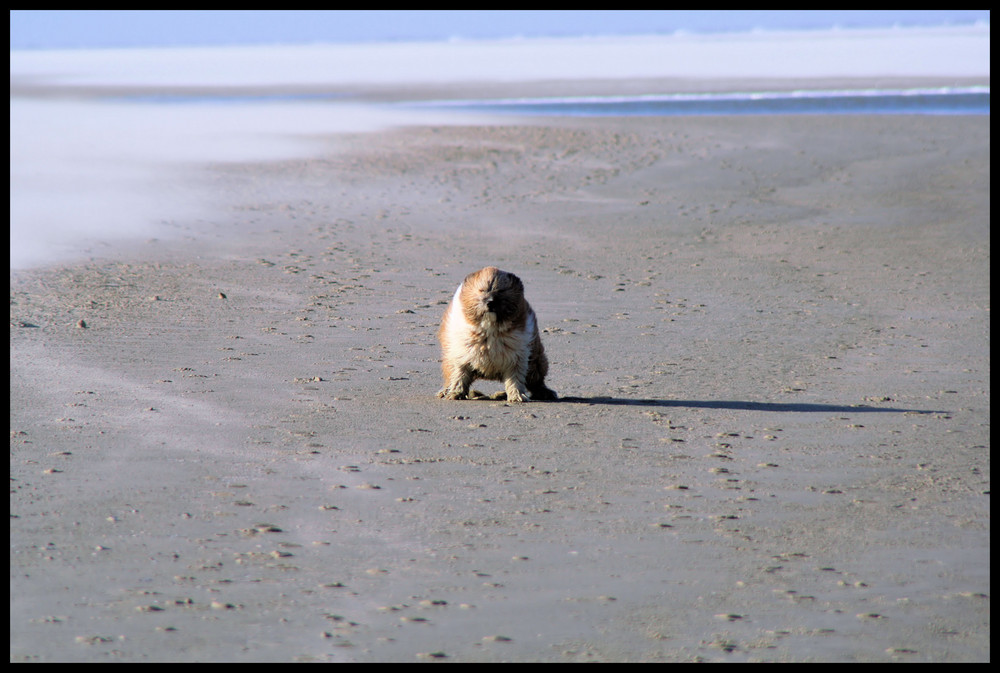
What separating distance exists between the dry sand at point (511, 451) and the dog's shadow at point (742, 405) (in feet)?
0.11

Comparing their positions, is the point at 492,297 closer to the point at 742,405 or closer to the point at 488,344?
the point at 488,344

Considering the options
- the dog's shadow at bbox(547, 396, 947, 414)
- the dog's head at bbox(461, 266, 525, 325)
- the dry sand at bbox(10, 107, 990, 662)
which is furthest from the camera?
the dog's shadow at bbox(547, 396, 947, 414)

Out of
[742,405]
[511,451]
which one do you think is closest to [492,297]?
[511,451]

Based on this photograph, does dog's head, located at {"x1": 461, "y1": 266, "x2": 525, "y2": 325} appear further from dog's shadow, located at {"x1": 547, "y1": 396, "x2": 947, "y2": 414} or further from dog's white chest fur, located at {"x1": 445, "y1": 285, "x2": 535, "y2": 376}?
dog's shadow, located at {"x1": 547, "y1": 396, "x2": 947, "y2": 414}

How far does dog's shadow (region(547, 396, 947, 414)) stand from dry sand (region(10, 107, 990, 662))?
33 millimetres

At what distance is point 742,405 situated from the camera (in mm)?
7965

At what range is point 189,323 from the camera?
A: 10.0 metres

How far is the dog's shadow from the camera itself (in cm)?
784

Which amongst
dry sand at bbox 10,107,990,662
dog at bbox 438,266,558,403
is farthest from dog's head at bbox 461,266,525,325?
dry sand at bbox 10,107,990,662

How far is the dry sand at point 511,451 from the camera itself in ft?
15.3

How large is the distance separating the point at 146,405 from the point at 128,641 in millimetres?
3383

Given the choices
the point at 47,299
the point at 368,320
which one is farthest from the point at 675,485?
the point at 47,299

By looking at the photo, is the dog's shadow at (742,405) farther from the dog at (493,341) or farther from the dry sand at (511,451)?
the dog at (493,341)

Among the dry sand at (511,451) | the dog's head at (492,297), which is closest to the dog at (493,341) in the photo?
the dog's head at (492,297)
